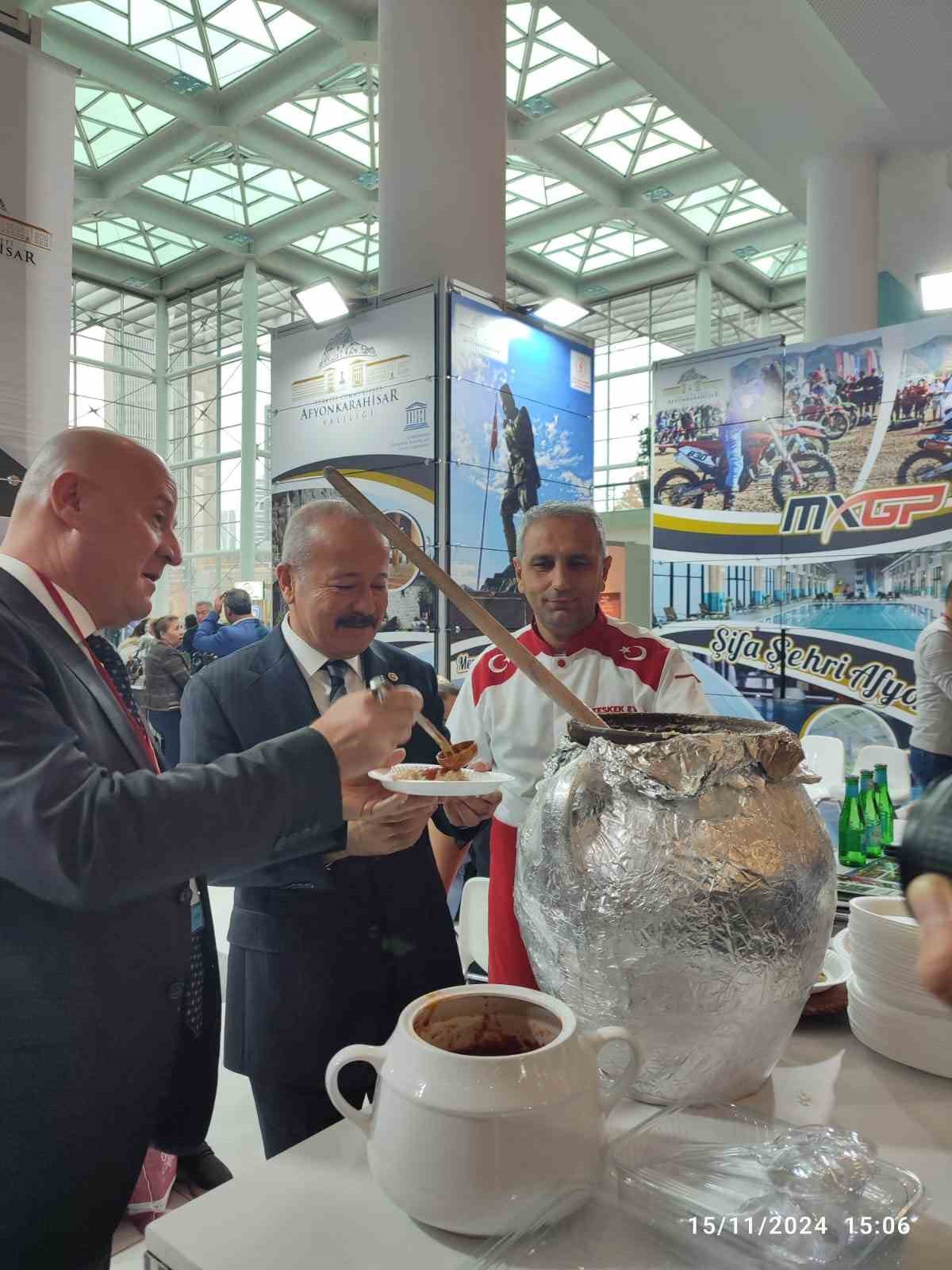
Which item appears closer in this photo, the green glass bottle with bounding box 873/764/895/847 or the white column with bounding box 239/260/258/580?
the green glass bottle with bounding box 873/764/895/847

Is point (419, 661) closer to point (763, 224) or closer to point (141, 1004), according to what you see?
point (141, 1004)

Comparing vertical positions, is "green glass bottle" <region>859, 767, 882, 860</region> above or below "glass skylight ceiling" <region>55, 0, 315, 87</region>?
below

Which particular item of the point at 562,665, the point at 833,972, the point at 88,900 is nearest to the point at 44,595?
the point at 88,900

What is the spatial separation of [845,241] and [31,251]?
6644 mm

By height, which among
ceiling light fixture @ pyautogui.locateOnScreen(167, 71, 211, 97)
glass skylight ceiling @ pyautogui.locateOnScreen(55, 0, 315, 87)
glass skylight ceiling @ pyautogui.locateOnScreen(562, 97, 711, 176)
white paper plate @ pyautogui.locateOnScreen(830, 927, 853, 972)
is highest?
glass skylight ceiling @ pyautogui.locateOnScreen(55, 0, 315, 87)

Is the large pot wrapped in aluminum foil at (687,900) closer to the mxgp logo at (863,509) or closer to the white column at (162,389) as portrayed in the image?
the mxgp logo at (863,509)

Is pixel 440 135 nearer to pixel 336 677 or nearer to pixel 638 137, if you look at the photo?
pixel 336 677

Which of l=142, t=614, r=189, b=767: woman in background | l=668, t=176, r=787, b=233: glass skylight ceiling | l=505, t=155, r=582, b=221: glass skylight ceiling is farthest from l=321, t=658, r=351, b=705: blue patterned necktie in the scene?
l=668, t=176, r=787, b=233: glass skylight ceiling

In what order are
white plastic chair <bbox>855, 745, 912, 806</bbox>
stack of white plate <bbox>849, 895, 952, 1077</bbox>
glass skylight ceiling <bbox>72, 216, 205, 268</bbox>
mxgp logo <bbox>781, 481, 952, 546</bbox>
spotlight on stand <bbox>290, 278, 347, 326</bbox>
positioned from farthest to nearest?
glass skylight ceiling <bbox>72, 216, 205, 268</bbox> → mxgp logo <bbox>781, 481, 952, 546</bbox> → spotlight on stand <bbox>290, 278, 347, 326</bbox> → white plastic chair <bbox>855, 745, 912, 806</bbox> → stack of white plate <bbox>849, 895, 952, 1077</bbox>

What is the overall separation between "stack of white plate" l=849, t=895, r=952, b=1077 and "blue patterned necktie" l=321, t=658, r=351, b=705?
0.86 meters

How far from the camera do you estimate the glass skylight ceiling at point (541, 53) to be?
27.5 ft

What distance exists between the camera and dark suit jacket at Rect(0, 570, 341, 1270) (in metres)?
0.79

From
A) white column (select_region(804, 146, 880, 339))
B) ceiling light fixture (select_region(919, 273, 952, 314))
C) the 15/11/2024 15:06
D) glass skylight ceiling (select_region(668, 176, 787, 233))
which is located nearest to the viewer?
the 15/11/2024 15:06

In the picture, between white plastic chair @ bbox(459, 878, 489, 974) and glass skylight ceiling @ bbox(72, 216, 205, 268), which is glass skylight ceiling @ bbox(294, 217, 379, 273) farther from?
white plastic chair @ bbox(459, 878, 489, 974)
